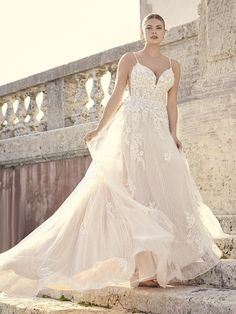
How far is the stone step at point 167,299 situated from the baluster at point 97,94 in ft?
8.85

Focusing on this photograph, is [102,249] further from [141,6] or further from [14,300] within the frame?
[141,6]

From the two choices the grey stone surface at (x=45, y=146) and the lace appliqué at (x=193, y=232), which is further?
the grey stone surface at (x=45, y=146)

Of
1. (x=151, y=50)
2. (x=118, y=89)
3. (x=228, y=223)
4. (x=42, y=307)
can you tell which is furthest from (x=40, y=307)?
(x=151, y=50)

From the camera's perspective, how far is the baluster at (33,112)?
7.53m

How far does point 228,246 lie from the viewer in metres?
4.34

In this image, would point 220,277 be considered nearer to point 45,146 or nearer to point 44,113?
point 45,146

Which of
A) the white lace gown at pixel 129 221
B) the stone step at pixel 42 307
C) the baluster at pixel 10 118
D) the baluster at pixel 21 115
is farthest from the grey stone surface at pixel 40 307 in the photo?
the baluster at pixel 10 118

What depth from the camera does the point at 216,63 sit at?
5312 mm

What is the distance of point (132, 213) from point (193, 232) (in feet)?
1.39

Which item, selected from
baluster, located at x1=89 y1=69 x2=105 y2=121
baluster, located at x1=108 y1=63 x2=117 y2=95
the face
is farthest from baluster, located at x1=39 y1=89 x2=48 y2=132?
the face

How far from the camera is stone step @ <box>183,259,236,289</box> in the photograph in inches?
146

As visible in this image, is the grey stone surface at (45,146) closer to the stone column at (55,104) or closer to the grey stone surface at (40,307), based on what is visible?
the stone column at (55,104)

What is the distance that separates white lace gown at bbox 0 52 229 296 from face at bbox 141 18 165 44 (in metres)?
0.21

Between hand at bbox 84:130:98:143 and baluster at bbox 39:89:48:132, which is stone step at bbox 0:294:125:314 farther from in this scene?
baluster at bbox 39:89:48:132
